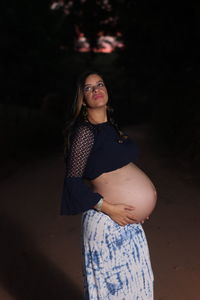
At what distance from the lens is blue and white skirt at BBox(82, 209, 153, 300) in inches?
105

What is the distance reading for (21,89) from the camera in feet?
80.6

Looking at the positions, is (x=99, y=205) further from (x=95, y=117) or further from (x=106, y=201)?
(x=95, y=117)

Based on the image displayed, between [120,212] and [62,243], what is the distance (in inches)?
123

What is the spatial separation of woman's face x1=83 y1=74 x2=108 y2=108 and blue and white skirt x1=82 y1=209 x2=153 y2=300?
649mm

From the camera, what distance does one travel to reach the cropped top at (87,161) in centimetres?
253

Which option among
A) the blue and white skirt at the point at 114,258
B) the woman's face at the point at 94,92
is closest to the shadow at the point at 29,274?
the blue and white skirt at the point at 114,258

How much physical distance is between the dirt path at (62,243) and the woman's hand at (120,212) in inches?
66.4

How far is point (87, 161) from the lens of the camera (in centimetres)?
259

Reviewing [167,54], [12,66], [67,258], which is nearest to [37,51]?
[12,66]

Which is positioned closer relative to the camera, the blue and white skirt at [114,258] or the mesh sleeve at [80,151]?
the mesh sleeve at [80,151]

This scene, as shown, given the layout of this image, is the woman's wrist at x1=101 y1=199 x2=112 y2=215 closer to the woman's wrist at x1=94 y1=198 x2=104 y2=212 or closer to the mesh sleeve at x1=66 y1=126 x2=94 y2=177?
the woman's wrist at x1=94 y1=198 x2=104 y2=212

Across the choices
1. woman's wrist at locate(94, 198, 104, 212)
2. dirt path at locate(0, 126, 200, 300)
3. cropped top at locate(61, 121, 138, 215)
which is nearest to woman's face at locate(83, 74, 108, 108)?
cropped top at locate(61, 121, 138, 215)

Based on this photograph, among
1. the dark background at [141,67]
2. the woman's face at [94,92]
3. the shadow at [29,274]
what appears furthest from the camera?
the dark background at [141,67]

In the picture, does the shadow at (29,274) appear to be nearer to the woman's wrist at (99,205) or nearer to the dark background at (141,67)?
the woman's wrist at (99,205)
